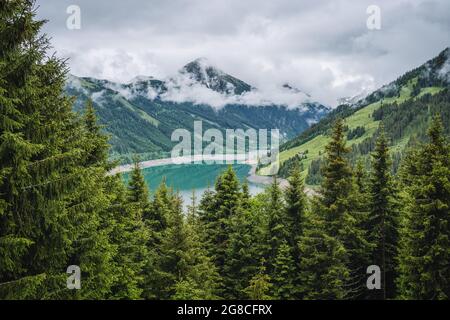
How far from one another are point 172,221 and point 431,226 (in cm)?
1563

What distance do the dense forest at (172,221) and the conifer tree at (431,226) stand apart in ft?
0.22

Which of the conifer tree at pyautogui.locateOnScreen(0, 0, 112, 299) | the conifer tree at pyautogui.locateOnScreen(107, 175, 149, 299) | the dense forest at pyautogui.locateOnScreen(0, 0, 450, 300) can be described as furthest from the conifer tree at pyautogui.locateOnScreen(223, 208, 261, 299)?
the conifer tree at pyautogui.locateOnScreen(0, 0, 112, 299)

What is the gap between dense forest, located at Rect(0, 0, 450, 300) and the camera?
488 inches

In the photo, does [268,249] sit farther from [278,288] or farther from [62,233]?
[62,233]

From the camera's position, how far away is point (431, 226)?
73.9ft

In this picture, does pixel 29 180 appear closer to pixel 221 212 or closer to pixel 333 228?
pixel 333 228

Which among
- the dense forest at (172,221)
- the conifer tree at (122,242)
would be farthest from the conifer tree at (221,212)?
the conifer tree at (122,242)

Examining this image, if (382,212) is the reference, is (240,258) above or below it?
below

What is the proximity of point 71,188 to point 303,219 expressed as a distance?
2076 cm


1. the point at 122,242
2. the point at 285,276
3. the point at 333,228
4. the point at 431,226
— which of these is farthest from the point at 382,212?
the point at 122,242

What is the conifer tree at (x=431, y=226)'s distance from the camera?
22.1 m

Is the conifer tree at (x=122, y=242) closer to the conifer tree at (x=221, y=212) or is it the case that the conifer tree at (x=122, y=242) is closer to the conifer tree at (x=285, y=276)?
the conifer tree at (x=285, y=276)
